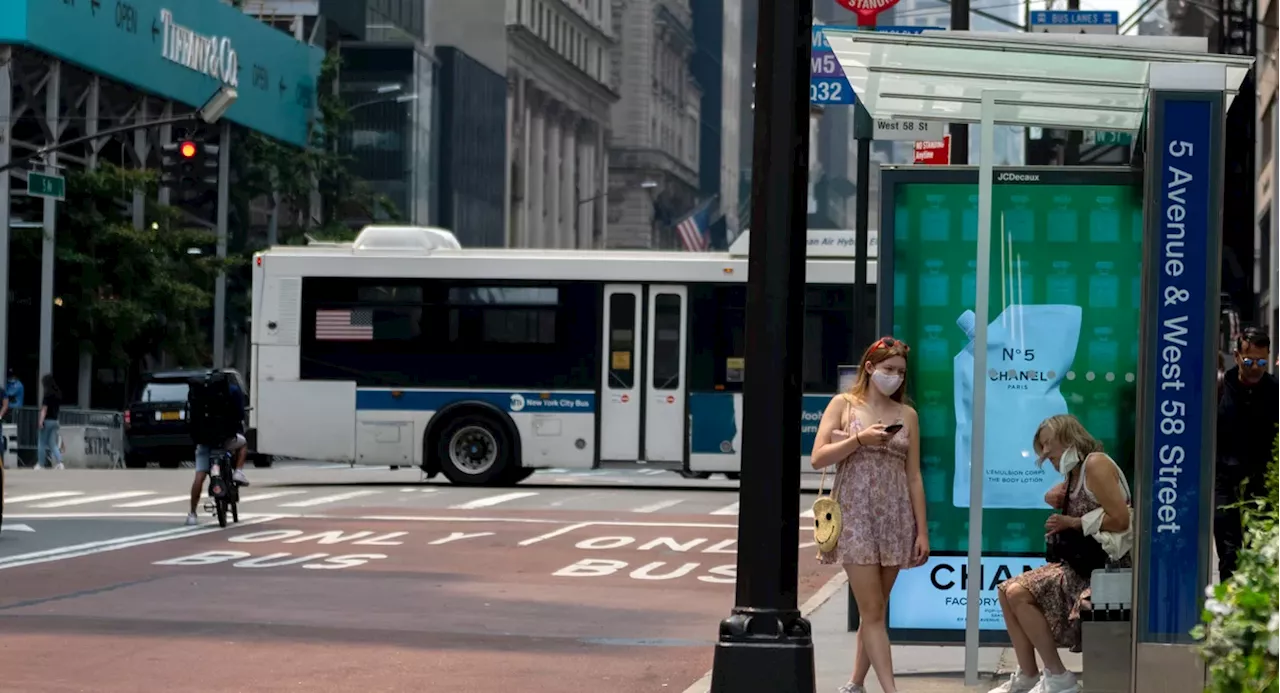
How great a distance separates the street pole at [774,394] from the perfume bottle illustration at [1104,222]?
2518 mm

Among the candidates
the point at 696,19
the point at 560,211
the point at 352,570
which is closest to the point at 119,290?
the point at 352,570

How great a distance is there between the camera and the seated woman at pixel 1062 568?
927cm

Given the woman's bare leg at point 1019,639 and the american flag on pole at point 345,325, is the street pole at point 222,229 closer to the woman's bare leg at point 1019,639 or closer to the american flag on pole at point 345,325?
the american flag on pole at point 345,325

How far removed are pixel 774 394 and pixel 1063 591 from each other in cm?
173

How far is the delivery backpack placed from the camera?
21656 mm

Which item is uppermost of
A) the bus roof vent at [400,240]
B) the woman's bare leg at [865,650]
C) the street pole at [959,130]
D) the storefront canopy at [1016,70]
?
the street pole at [959,130]

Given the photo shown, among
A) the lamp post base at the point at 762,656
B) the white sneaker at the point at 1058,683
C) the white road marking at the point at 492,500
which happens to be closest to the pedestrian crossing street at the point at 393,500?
the white road marking at the point at 492,500

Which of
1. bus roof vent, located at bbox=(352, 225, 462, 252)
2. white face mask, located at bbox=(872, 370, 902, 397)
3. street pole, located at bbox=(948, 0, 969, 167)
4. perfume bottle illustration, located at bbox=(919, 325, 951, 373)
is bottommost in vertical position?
white face mask, located at bbox=(872, 370, 902, 397)

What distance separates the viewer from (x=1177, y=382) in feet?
26.1

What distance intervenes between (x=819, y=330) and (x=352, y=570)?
12756mm

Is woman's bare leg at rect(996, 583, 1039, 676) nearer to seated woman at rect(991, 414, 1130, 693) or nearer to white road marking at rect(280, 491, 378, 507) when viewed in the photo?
seated woman at rect(991, 414, 1130, 693)

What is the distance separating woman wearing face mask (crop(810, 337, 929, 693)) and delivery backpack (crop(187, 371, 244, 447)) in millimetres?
13023

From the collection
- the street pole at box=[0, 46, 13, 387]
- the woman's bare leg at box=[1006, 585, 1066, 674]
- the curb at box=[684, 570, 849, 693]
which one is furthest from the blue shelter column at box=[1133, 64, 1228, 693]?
the street pole at box=[0, 46, 13, 387]

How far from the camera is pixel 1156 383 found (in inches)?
314
